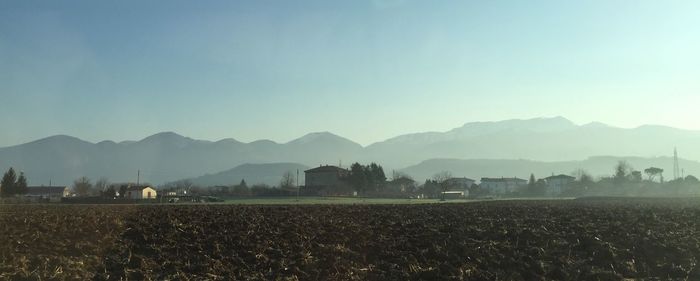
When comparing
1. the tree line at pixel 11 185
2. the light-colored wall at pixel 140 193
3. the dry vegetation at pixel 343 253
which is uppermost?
the tree line at pixel 11 185

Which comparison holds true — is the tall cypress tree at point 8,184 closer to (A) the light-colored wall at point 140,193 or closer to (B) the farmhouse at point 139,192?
(B) the farmhouse at point 139,192

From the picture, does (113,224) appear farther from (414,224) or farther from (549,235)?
(549,235)

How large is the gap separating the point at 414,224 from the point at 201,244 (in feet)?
45.1

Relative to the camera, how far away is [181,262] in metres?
17.0

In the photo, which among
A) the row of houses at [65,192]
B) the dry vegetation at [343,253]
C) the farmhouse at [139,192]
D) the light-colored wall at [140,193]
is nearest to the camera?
the dry vegetation at [343,253]

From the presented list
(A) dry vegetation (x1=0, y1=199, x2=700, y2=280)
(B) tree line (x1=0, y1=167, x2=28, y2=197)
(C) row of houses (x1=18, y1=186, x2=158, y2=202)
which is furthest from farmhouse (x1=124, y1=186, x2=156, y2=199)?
(A) dry vegetation (x1=0, y1=199, x2=700, y2=280)

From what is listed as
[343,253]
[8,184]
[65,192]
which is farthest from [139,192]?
[343,253]

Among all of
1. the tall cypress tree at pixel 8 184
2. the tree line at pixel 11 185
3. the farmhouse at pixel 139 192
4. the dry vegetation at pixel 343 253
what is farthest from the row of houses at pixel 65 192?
the dry vegetation at pixel 343 253

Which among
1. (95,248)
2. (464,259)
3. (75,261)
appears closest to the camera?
(75,261)

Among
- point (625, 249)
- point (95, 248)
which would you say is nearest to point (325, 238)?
point (95, 248)

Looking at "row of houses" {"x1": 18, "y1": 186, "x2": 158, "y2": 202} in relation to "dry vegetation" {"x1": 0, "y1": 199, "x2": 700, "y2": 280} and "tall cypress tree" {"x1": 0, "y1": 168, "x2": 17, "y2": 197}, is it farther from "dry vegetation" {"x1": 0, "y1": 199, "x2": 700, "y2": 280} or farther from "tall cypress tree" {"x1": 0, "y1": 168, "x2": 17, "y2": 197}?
"dry vegetation" {"x1": 0, "y1": 199, "x2": 700, "y2": 280}

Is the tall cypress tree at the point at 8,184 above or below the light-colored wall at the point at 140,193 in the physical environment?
above

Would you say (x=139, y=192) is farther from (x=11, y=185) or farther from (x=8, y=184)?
(x=8, y=184)

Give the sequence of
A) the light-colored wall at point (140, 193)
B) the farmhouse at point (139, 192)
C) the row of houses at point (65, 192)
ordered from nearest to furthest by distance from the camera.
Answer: the row of houses at point (65, 192) < the light-colored wall at point (140, 193) < the farmhouse at point (139, 192)
